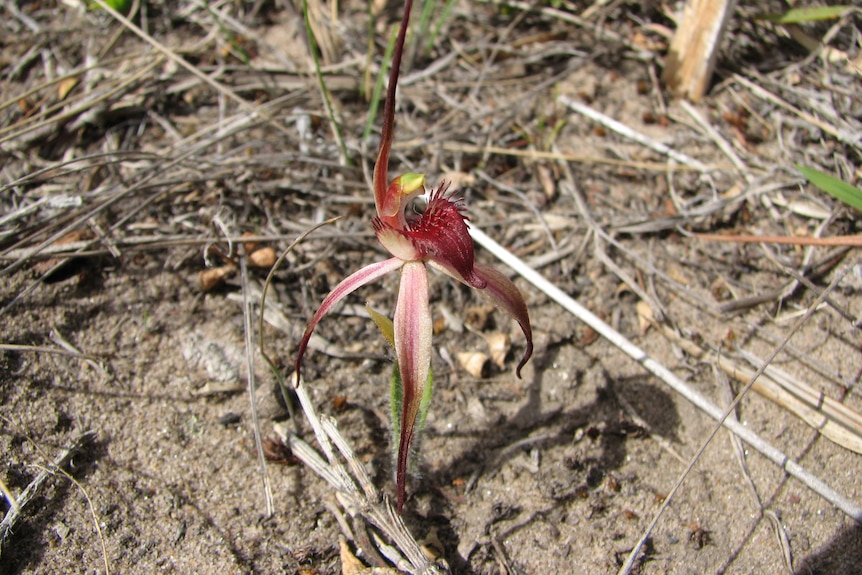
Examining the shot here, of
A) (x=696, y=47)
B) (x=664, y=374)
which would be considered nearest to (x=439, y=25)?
(x=696, y=47)

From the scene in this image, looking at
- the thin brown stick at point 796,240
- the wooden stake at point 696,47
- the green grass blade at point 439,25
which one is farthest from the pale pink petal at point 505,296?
the wooden stake at point 696,47

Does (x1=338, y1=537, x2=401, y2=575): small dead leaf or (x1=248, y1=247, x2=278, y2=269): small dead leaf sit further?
(x1=248, y1=247, x2=278, y2=269): small dead leaf

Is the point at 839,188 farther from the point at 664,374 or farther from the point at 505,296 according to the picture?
the point at 505,296

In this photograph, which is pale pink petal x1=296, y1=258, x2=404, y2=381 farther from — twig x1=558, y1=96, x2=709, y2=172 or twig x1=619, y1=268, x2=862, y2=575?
twig x1=558, y1=96, x2=709, y2=172

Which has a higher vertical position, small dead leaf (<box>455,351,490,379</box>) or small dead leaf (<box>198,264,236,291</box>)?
small dead leaf (<box>198,264,236,291</box>)

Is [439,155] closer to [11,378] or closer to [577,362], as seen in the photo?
[577,362]

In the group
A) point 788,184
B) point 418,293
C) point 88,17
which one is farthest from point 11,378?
point 788,184

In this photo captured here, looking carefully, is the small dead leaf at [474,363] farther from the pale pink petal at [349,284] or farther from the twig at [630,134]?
the twig at [630,134]

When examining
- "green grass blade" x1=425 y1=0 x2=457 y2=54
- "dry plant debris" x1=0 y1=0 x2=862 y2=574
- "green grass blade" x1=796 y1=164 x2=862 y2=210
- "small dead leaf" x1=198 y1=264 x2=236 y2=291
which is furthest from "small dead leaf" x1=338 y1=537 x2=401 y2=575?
"green grass blade" x1=425 y1=0 x2=457 y2=54
